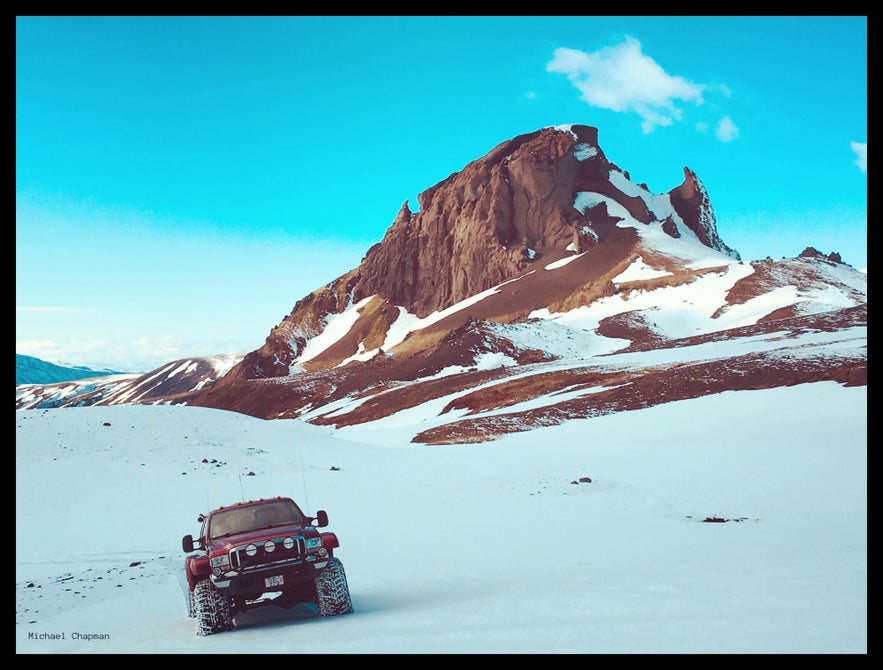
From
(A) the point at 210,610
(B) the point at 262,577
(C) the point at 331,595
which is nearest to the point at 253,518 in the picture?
(B) the point at 262,577

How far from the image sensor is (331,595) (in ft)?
33.8

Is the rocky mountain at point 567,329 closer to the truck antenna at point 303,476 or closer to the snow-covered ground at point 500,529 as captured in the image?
the snow-covered ground at point 500,529

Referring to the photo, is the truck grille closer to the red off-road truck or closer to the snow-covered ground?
the red off-road truck

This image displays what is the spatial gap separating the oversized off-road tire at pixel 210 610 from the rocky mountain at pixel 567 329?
106 ft

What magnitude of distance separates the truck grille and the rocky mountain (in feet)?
104

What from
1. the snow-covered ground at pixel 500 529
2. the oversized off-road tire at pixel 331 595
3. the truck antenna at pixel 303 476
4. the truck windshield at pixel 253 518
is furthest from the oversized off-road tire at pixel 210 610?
the truck antenna at pixel 303 476

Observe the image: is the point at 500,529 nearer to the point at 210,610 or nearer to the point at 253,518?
the point at 253,518

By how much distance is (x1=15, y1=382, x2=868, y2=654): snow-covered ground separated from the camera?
8375 millimetres

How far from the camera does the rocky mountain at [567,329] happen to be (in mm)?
48812

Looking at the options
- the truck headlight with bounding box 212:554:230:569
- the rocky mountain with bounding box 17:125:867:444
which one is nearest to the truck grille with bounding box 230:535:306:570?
the truck headlight with bounding box 212:554:230:569

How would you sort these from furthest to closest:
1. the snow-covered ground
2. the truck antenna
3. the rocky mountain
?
the rocky mountain → the truck antenna → the snow-covered ground
